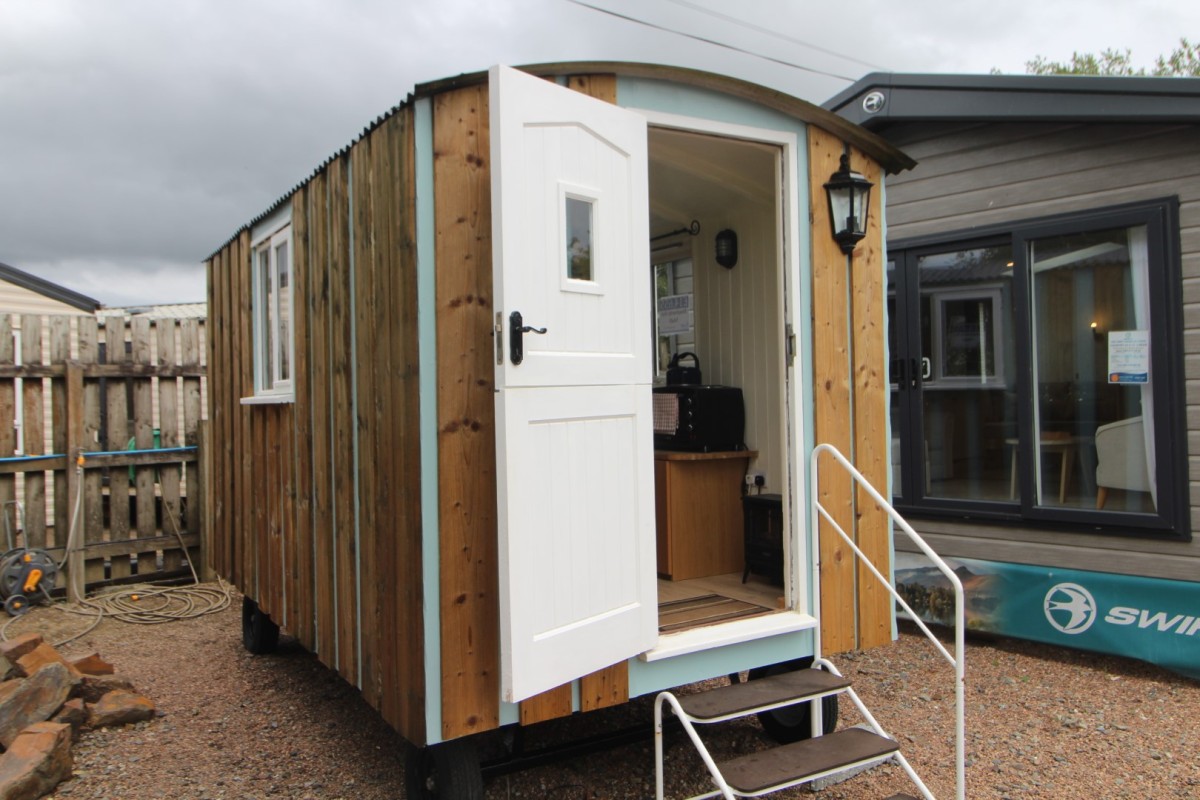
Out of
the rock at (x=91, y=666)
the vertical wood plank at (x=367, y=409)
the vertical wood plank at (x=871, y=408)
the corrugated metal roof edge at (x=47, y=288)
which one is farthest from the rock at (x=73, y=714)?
the corrugated metal roof edge at (x=47, y=288)

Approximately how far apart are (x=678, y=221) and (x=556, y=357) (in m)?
2.79

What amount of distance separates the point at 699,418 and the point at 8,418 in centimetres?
461

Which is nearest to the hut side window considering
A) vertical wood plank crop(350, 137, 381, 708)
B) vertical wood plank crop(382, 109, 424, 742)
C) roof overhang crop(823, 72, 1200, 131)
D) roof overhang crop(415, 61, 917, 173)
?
vertical wood plank crop(350, 137, 381, 708)

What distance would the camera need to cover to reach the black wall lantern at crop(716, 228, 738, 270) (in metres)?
4.52

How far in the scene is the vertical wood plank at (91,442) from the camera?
227 inches

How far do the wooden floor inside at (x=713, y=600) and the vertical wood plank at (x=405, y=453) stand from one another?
3.23 feet

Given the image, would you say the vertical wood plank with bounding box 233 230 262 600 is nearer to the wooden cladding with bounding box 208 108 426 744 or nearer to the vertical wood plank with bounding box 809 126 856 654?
the wooden cladding with bounding box 208 108 426 744

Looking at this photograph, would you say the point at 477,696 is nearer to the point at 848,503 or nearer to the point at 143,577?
the point at 848,503

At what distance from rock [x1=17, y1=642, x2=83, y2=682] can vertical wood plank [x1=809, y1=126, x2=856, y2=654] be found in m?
3.23

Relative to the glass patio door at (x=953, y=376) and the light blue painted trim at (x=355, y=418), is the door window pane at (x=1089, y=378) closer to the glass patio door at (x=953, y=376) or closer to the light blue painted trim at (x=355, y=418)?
the glass patio door at (x=953, y=376)

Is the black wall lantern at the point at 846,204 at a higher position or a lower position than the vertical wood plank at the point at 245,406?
higher

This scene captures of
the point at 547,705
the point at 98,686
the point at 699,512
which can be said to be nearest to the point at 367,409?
the point at 547,705

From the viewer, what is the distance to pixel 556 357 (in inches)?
92.7

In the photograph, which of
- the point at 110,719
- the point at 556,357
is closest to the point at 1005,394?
the point at 556,357
